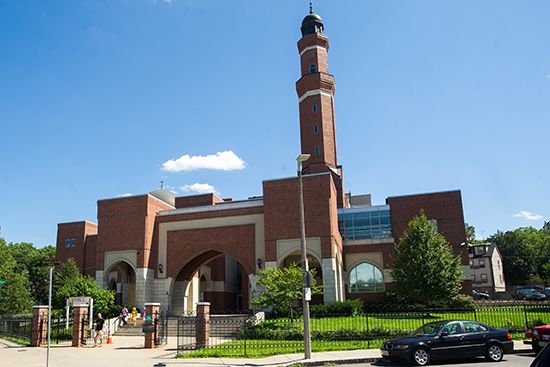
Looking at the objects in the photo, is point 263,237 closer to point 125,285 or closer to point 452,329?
point 125,285

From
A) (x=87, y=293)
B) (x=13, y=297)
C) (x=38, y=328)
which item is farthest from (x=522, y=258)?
(x=38, y=328)

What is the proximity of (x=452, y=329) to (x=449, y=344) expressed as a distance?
517 millimetres

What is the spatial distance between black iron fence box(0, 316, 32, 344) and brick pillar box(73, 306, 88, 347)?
3.83m

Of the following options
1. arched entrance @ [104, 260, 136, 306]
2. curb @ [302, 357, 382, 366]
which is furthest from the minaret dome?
curb @ [302, 357, 382, 366]

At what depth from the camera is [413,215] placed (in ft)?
126

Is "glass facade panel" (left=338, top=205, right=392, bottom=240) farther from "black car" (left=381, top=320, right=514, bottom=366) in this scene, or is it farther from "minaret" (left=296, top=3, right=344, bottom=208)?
"black car" (left=381, top=320, right=514, bottom=366)

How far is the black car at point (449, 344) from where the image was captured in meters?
13.4

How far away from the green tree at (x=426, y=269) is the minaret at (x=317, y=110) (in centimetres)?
1264

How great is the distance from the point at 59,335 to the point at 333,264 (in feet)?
57.7

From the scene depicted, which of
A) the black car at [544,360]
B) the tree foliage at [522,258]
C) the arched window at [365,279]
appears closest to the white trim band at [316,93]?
the arched window at [365,279]

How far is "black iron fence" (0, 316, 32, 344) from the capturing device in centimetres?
2419

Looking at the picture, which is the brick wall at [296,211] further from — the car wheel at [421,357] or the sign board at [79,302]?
the car wheel at [421,357]

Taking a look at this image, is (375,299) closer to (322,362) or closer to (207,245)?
(207,245)

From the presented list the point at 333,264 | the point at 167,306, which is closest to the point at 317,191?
the point at 333,264
